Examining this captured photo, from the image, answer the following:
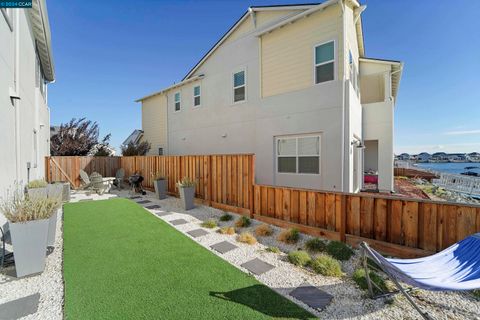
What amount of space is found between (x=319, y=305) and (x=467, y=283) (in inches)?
62.5

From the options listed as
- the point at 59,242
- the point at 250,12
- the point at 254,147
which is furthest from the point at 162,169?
the point at 250,12

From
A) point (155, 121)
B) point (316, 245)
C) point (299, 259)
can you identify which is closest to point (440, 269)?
point (299, 259)

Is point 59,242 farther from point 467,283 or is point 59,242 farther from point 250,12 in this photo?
point 250,12

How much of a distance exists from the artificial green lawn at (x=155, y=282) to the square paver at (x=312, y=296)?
237mm

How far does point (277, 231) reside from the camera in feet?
18.4

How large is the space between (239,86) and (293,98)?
10.8 feet

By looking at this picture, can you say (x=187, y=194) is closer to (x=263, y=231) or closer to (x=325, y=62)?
(x=263, y=231)

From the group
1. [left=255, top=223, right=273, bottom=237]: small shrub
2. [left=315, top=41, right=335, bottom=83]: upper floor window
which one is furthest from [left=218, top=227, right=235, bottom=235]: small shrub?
[left=315, top=41, right=335, bottom=83]: upper floor window

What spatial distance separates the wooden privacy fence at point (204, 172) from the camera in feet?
22.8

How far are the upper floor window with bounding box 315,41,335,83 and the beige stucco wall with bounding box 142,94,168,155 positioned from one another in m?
11.1

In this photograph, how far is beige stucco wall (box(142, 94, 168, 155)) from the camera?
15721 mm

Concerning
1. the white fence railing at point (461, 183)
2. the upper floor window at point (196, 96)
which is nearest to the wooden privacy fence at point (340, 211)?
the upper floor window at point (196, 96)

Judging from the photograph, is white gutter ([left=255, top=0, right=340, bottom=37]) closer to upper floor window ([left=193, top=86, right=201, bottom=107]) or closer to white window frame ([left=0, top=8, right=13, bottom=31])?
upper floor window ([left=193, top=86, right=201, bottom=107])

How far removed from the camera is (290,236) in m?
4.98
